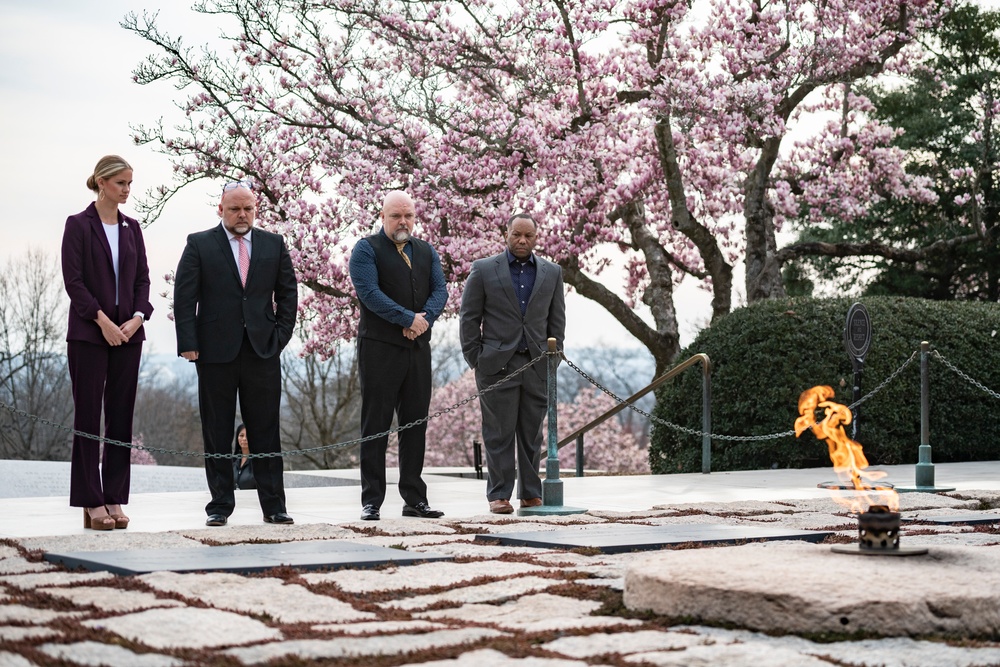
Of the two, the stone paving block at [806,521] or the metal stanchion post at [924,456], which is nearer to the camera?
the stone paving block at [806,521]

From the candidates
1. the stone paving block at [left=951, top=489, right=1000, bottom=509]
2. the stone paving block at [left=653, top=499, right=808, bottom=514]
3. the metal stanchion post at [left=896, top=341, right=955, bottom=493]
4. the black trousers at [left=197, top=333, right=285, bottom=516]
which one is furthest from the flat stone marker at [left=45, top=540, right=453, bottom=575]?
the metal stanchion post at [left=896, top=341, right=955, bottom=493]

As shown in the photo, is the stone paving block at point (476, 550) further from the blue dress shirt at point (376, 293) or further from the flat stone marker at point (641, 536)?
the blue dress shirt at point (376, 293)

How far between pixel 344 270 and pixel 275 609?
12.0 m

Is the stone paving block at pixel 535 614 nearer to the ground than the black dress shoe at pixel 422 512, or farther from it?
nearer to the ground

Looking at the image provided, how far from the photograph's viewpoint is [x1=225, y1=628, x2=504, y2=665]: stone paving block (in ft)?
9.83

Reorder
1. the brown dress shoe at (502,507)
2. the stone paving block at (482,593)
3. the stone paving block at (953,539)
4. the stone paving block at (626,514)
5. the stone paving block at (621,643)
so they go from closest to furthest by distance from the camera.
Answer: the stone paving block at (621,643) → the stone paving block at (482,593) → the stone paving block at (953,539) → the stone paving block at (626,514) → the brown dress shoe at (502,507)

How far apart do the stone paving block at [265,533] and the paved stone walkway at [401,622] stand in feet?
1.33

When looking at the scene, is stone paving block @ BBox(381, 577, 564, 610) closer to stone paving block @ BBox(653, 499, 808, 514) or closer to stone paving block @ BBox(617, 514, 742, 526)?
stone paving block @ BBox(617, 514, 742, 526)

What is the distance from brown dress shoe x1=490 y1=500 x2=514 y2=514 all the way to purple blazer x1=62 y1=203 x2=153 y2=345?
7.41 ft

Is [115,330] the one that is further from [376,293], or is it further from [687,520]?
[687,520]

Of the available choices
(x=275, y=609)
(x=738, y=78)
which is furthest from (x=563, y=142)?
(x=275, y=609)

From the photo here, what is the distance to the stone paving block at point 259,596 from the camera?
11.7 ft

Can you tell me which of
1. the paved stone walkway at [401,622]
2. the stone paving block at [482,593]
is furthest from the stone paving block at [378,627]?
the stone paving block at [482,593]

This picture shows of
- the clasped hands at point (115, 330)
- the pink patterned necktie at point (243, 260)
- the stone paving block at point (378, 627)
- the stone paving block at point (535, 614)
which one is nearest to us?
the stone paving block at point (378, 627)
